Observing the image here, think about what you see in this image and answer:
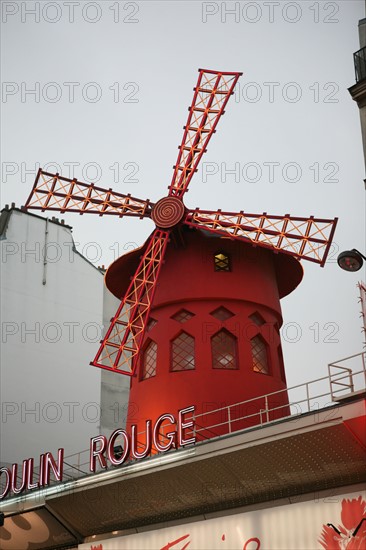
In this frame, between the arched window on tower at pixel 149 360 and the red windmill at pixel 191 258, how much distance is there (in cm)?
2

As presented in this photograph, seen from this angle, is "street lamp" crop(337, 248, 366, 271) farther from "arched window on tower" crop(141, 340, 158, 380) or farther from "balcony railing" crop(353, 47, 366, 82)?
"arched window on tower" crop(141, 340, 158, 380)

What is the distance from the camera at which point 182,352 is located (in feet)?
46.4

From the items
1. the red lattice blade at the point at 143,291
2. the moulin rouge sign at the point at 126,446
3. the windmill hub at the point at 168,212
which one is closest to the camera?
the moulin rouge sign at the point at 126,446

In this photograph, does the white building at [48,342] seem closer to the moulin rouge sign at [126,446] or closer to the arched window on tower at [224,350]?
the moulin rouge sign at [126,446]

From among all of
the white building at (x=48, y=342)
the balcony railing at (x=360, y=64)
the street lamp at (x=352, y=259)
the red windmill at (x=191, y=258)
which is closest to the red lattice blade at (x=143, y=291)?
the red windmill at (x=191, y=258)

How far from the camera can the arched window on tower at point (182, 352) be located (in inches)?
550

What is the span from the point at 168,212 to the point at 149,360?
2690mm

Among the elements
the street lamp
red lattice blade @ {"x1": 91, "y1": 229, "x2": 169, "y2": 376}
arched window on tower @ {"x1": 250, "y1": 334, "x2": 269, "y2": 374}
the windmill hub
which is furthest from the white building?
the street lamp

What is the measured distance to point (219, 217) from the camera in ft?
47.0

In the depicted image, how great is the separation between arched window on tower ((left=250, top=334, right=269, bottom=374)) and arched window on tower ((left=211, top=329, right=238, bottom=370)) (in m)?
0.38

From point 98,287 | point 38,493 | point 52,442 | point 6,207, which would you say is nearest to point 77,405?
point 52,442

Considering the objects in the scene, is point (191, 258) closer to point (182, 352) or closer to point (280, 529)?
point (182, 352)

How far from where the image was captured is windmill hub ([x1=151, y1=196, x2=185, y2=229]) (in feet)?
46.8

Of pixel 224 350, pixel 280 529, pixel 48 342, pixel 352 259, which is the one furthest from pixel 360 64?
pixel 48 342
